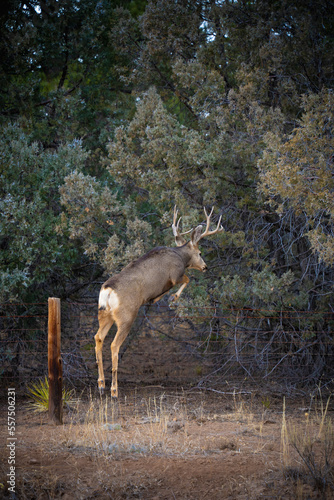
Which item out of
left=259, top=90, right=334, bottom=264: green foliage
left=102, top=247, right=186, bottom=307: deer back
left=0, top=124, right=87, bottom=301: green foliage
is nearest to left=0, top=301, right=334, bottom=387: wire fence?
left=0, top=124, right=87, bottom=301: green foliage

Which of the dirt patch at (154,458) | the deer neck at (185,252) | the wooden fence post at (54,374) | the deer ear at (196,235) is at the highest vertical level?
the deer ear at (196,235)

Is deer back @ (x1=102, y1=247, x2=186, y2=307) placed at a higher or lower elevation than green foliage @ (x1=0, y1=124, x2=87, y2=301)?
lower

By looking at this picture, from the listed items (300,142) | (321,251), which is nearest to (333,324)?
(321,251)

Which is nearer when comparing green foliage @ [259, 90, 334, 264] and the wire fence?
green foliage @ [259, 90, 334, 264]

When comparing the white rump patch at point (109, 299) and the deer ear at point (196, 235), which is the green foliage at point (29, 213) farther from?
the deer ear at point (196, 235)

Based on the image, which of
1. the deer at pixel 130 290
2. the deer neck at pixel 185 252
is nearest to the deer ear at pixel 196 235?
the deer neck at pixel 185 252

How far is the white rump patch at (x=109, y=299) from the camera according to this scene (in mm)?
8414

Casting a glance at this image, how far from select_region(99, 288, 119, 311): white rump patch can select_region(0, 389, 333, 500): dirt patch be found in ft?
5.38

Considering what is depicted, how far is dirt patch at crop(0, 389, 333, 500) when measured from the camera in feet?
15.4

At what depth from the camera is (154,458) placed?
5492mm

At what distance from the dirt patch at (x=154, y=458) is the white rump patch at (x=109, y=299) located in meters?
1.64

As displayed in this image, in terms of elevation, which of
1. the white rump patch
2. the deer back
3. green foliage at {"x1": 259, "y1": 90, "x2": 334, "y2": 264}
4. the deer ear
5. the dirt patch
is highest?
green foliage at {"x1": 259, "y1": 90, "x2": 334, "y2": 264}

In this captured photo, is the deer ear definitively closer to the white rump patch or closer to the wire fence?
the wire fence

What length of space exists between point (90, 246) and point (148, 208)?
3.28m
